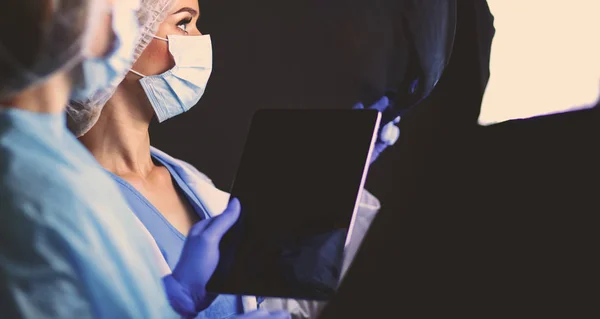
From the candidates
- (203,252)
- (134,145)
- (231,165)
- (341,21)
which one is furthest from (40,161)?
(341,21)

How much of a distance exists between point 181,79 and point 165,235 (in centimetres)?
24

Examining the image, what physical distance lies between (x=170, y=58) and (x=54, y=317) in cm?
51

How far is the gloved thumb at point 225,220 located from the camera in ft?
2.95

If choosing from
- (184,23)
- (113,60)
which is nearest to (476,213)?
(184,23)

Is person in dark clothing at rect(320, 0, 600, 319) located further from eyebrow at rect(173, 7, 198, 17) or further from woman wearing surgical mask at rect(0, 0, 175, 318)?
woman wearing surgical mask at rect(0, 0, 175, 318)

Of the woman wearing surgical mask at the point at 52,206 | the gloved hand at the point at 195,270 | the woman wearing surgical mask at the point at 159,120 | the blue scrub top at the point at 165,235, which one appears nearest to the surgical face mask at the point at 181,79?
the woman wearing surgical mask at the point at 159,120

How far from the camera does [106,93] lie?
3.22 feet

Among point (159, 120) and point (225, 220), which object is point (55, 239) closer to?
point (225, 220)

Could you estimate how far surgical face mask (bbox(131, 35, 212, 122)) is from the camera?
108 cm

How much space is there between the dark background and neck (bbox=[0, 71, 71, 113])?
542 millimetres

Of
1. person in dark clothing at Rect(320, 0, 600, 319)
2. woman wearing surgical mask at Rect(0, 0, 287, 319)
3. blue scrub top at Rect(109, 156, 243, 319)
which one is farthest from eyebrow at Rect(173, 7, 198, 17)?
person in dark clothing at Rect(320, 0, 600, 319)

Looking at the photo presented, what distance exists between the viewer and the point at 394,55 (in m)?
1.23

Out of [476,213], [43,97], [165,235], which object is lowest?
[476,213]

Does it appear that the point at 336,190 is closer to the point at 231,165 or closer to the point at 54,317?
the point at 231,165
